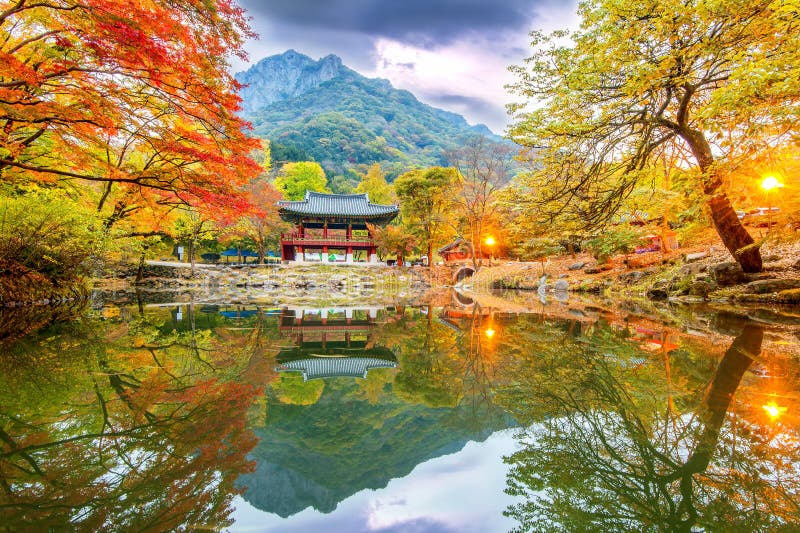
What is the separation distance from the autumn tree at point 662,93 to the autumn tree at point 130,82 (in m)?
6.48

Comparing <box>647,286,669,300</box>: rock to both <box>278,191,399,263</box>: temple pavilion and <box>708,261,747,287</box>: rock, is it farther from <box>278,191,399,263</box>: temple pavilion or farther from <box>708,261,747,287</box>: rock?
<box>278,191,399,263</box>: temple pavilion

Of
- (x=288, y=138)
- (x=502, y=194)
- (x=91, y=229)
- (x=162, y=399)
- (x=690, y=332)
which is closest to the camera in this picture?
(x=162, y=399)

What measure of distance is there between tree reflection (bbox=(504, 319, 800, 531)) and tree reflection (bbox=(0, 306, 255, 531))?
56.9 inches

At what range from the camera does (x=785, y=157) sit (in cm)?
670

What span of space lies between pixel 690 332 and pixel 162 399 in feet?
21.8

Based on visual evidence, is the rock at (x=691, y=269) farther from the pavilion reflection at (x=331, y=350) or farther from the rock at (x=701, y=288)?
the pavilion reflection at (x=331, y=350)

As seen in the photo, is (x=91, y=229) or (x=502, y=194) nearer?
(x=502, y=194)

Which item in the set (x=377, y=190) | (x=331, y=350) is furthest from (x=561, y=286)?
(x=377, y=190)

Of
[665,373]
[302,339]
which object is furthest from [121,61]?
[665,373]

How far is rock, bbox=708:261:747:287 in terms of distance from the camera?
31.6 feet

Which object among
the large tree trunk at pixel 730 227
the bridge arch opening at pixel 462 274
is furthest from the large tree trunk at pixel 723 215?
the bridge arch opening at pixel 462 274

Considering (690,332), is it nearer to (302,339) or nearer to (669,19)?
(669,19)

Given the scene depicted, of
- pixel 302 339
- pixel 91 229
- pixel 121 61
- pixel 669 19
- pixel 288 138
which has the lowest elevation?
pixel 302 339

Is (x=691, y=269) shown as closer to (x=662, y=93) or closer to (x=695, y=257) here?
(x=695, y=257)
